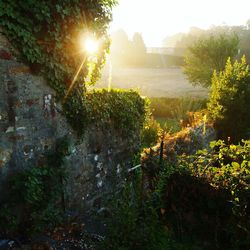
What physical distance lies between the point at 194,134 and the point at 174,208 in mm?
5834

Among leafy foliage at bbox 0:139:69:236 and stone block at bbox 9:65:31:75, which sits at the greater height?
stone block at bbox 9:65:31:75

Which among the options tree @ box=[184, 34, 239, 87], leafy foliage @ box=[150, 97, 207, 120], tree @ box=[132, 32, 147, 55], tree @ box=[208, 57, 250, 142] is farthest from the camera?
tree @ box=[132, 32, 147, 55]

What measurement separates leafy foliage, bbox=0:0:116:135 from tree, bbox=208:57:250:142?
883 cm

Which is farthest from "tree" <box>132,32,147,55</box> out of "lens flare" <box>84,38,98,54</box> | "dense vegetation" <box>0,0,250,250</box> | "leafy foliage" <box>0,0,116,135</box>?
"leafy foliage" <box>0,0,116,135</box>

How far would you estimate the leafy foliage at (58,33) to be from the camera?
4.64 meters

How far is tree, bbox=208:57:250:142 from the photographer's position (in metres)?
13.8

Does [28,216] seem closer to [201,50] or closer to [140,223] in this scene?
[140,223]

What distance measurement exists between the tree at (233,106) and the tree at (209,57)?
1459cm

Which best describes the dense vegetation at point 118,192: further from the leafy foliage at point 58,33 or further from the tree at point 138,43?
the tree at point 138,43

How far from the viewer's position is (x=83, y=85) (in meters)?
6.09

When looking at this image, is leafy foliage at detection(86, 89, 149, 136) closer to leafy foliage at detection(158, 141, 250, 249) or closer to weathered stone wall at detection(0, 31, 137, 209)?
weathered stone wall at detection(0, 31, 137, 209)

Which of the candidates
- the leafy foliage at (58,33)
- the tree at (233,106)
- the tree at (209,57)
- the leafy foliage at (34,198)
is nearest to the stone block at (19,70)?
the leafy foliage at (58,33)

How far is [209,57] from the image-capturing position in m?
29.9

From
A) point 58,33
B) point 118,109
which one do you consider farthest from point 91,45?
point 118,109
